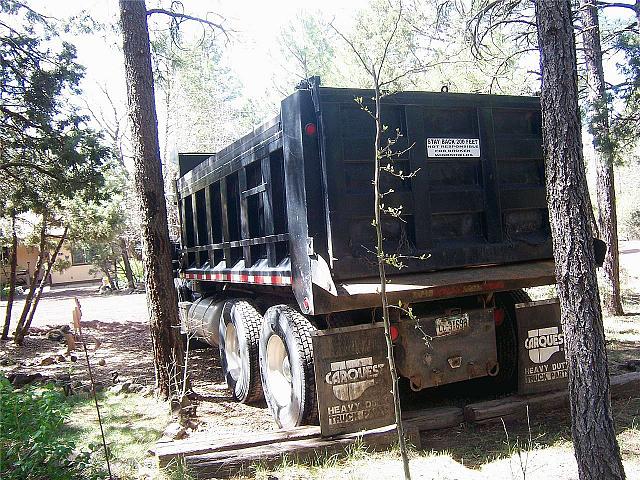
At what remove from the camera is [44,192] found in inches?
339

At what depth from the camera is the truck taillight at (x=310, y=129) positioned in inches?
167

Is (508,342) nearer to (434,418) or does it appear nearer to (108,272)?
(434,418)

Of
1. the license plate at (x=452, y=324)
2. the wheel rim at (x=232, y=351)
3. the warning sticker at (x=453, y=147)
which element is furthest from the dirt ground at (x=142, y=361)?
the warning sticker at (x=453, y=147)

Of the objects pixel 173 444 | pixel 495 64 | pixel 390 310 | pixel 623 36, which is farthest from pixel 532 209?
pixel 495 64

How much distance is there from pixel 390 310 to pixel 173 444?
6.30ft

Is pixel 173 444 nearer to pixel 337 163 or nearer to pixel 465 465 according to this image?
pixel 465 465

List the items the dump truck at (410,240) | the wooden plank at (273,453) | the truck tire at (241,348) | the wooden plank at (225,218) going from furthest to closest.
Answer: the wooden plank at (225,218) < the truck tire at (241,348) < the dump truck at (410,240) < the wooden plank at (273,453)

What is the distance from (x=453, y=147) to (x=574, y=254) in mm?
1962

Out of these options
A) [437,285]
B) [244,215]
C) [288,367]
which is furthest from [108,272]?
[437,285]

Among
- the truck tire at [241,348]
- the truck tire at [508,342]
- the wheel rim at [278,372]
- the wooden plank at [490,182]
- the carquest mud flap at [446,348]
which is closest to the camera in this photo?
the carquest mud flap at [446,348]

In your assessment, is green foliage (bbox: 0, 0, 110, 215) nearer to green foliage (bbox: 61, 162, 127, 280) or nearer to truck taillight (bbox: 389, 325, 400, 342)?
green foliage (bbox: 61, 162, 127, 280)

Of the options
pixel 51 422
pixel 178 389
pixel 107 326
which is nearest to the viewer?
pixel 51 422

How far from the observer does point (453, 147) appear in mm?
4645

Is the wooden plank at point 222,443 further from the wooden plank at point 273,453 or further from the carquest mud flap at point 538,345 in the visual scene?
the carquest mud flap at point 538,345
